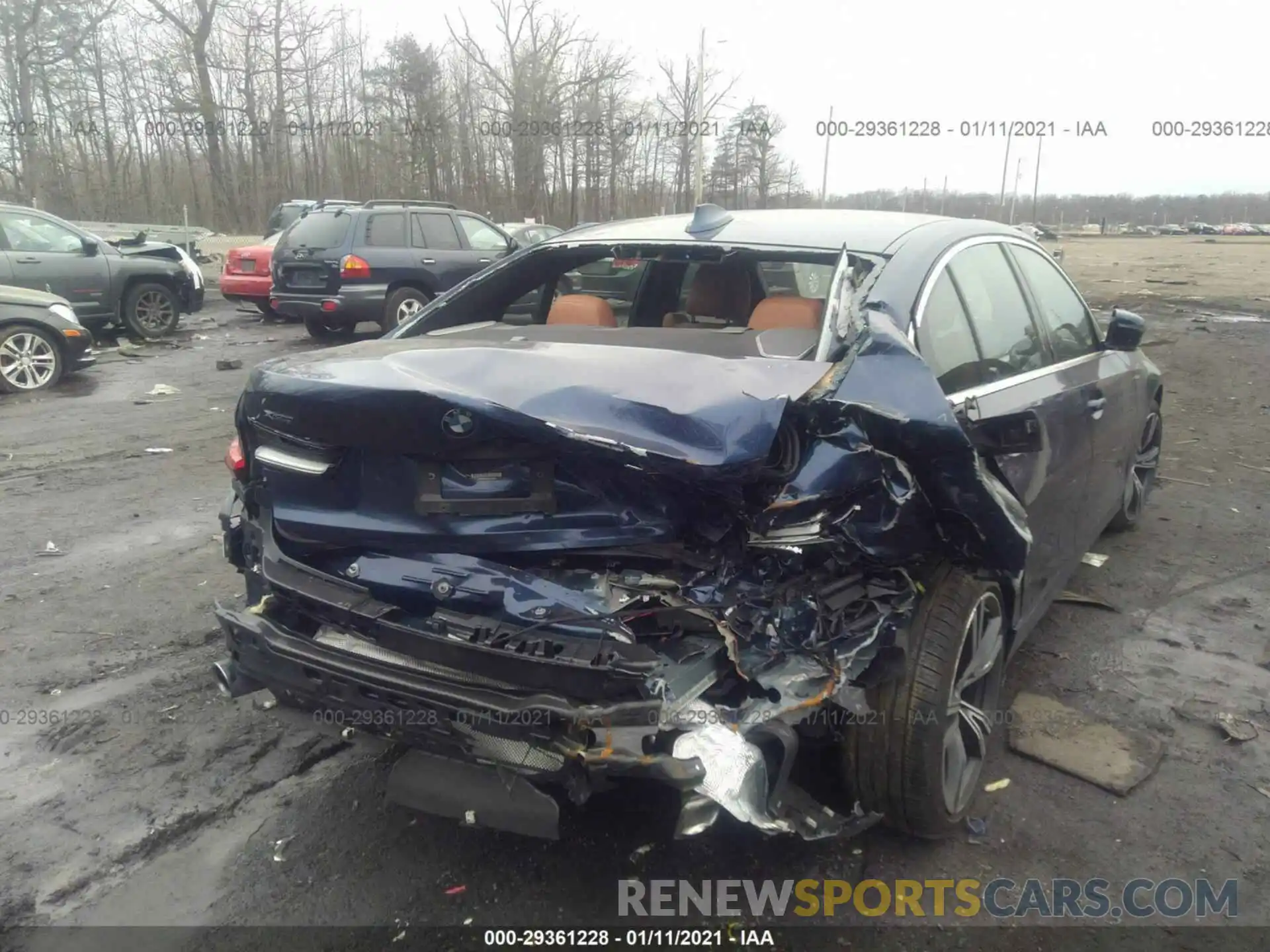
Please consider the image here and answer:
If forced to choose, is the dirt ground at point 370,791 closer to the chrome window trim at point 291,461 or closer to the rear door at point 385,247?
the chrome window trim at point 291,461

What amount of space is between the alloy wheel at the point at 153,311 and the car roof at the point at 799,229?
36.9ft

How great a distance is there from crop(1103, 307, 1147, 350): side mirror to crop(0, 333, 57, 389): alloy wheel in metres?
9.91

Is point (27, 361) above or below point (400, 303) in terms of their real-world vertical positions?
below

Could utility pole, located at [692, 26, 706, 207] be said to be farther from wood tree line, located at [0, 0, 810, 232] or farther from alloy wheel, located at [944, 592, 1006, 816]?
alloy wheel, located at [944, 592, 1006, 816]

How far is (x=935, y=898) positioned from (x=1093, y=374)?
2.37 m

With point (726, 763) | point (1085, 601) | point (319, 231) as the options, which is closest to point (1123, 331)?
point (1085, 601)

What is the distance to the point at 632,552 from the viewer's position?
230 centimetres

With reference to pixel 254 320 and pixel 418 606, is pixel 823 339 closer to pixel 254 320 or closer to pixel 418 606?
pixel 418 606

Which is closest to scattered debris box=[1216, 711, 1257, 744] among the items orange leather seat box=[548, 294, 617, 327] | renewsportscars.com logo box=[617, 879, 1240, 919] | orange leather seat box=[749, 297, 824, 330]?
renewsportscars.com logo box=[617, 879, 1240, 919]

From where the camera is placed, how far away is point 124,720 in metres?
3.42

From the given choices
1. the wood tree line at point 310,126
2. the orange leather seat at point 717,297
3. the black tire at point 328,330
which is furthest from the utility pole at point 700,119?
the orange leather seat at point 717,297

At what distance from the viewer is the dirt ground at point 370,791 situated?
2568 millimetres

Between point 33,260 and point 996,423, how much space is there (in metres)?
12.3

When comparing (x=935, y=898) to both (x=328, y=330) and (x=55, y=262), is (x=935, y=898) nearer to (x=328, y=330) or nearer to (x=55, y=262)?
(x=328, y=330)
